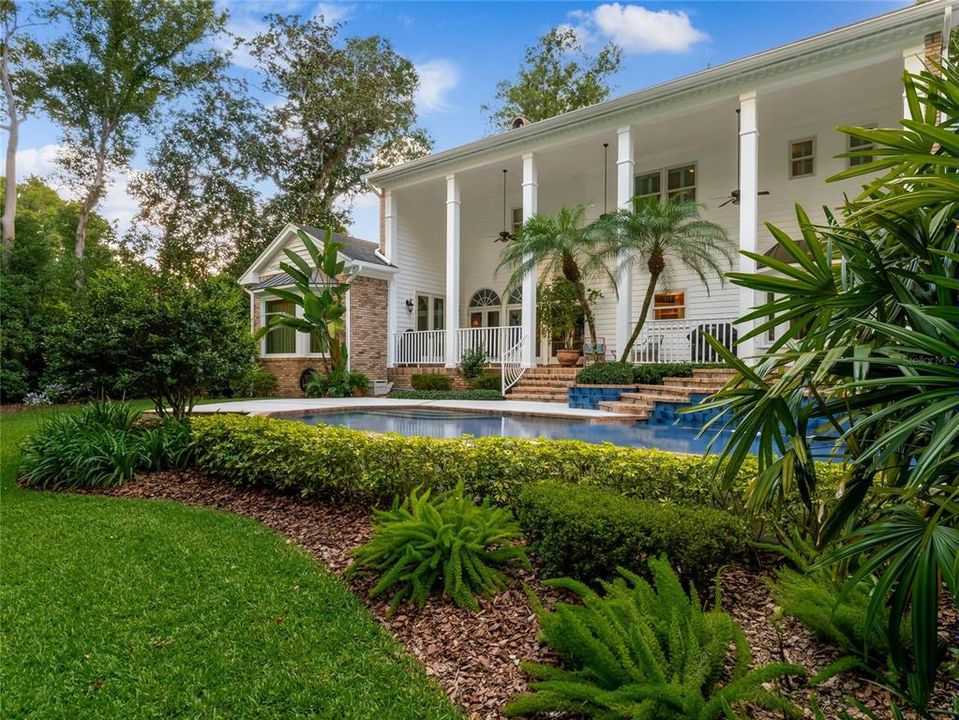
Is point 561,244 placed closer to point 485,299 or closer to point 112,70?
point 485,299

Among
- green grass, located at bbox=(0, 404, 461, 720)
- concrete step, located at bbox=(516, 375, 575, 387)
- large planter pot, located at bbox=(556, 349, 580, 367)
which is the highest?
large planter pot, located at bbox=(556, 349, 580, 367)

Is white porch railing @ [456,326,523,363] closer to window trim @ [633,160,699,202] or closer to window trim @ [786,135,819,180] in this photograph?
window trim @ [633,160,699,202]

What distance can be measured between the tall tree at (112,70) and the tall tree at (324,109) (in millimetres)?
2887

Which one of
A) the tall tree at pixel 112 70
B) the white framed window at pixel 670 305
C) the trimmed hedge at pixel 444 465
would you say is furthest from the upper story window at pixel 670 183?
the tall tree at pixel 112 70

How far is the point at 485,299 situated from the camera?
738 inches

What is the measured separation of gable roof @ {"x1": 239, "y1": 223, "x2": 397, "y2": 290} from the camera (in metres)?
15.9

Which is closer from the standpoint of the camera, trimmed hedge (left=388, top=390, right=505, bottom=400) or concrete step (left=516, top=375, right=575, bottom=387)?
concrete step (left=516, top=375, right=575, bottom=387)

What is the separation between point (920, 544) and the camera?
1341mm

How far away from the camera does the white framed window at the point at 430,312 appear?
18538mm

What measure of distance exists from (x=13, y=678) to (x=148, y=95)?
26.1 meters

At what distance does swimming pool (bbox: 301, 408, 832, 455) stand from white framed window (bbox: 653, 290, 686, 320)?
20.3 ft

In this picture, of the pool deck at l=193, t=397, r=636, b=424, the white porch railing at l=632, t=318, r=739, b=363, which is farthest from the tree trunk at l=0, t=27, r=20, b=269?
the white porch railing at l=632, t=318, r=739, b=363

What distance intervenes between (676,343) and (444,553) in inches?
440

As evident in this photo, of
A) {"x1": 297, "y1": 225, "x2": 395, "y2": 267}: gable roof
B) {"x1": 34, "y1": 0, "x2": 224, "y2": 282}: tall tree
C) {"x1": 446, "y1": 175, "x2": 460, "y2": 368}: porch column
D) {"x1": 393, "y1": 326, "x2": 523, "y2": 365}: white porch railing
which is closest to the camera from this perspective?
{"x1": 393, "y1": 326, "x2": 523, "y2": 365}: white porch railing
